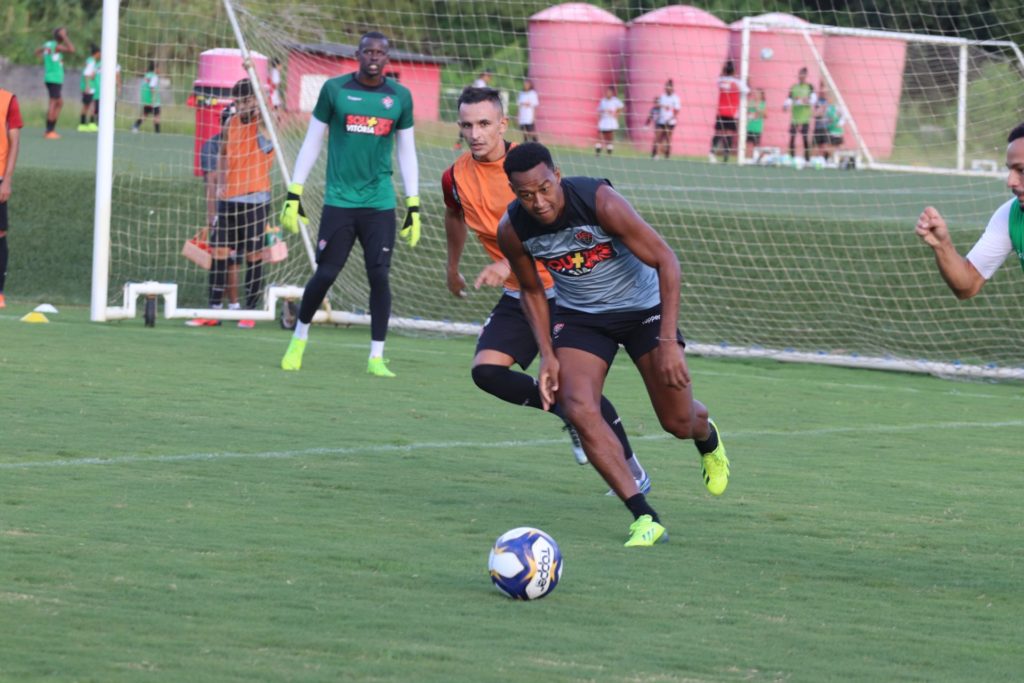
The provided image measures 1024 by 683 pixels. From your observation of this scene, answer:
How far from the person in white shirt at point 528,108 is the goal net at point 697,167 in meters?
0.13

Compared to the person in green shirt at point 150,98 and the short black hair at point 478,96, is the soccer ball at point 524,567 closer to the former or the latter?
the short black hair at point 478,96

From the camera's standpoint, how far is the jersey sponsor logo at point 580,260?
6484 millimetres

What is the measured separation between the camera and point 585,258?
257 inches

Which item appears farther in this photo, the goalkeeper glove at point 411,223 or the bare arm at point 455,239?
the goalkeeper glove at point 411,223

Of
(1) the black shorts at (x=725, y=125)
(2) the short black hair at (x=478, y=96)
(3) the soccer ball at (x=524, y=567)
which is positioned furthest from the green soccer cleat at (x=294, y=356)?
(1) the black shorts at (x=725, y=125)

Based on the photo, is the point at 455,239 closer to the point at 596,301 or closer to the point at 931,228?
the point at 596,301

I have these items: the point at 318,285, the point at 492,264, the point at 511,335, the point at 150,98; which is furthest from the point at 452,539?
the point at 150,98

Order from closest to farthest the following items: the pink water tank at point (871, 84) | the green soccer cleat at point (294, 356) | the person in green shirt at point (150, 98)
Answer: the green soccer cleat at point (294, 356) → the pink water tank at point (871, 84) → the person in green shirt at point (150, 98)

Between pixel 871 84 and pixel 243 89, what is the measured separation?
7103 mm

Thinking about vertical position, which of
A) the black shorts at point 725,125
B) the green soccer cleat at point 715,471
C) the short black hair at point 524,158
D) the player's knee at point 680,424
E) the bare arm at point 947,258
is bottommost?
the green soccer cleat at point 715,471

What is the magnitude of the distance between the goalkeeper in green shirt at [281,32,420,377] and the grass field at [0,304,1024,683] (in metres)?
0.82

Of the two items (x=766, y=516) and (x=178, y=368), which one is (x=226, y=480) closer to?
(x=766, y=516)

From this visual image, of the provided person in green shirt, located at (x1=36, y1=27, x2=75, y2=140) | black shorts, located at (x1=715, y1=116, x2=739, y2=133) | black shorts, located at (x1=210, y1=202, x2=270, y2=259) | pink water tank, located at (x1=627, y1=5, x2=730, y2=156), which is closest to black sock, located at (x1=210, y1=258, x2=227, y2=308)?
black shorts, located at (x1=210, y1=202, x2=270, y2=259)

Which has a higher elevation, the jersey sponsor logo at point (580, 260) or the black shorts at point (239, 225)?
the jersey sponsor logo at point (580, 260)
